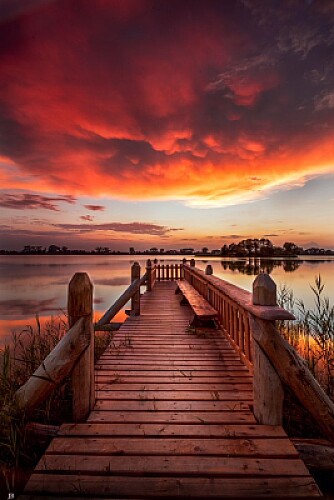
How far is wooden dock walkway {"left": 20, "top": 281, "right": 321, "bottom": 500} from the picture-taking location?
177 cm

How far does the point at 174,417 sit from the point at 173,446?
0.41 metres

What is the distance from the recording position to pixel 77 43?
8.99m

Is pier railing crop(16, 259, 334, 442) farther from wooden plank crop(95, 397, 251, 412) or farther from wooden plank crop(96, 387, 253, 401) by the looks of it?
wooden plank crop(96, 387, 253, 401)

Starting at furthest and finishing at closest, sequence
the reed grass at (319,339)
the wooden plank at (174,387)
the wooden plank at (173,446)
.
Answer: the reed grass at (319,339) → the wooden plank at (174,387) → the wooden plank at (173,446)

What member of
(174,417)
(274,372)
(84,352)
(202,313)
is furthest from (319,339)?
(84,352)

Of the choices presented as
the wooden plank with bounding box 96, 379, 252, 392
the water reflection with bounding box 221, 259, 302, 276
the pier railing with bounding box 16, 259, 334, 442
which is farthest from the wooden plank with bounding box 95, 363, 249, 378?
the water reflection with bounding box 221, 259, 302, 276

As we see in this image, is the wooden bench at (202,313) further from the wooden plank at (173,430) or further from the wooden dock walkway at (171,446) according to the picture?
the wooden plank at (173,430)

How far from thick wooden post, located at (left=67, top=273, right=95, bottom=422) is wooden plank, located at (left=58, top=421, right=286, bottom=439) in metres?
0.16

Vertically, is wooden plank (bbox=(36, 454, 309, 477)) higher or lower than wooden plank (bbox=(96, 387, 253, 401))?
higher

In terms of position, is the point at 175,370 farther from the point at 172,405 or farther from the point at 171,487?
the point at 171,487

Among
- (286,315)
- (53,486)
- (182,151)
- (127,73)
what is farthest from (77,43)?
(53,486)

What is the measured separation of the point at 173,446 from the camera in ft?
7.06

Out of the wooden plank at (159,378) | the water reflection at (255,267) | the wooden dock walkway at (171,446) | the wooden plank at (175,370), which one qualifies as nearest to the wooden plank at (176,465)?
the wooden dock walkway at (171,446)

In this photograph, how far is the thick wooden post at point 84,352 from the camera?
254 cm
